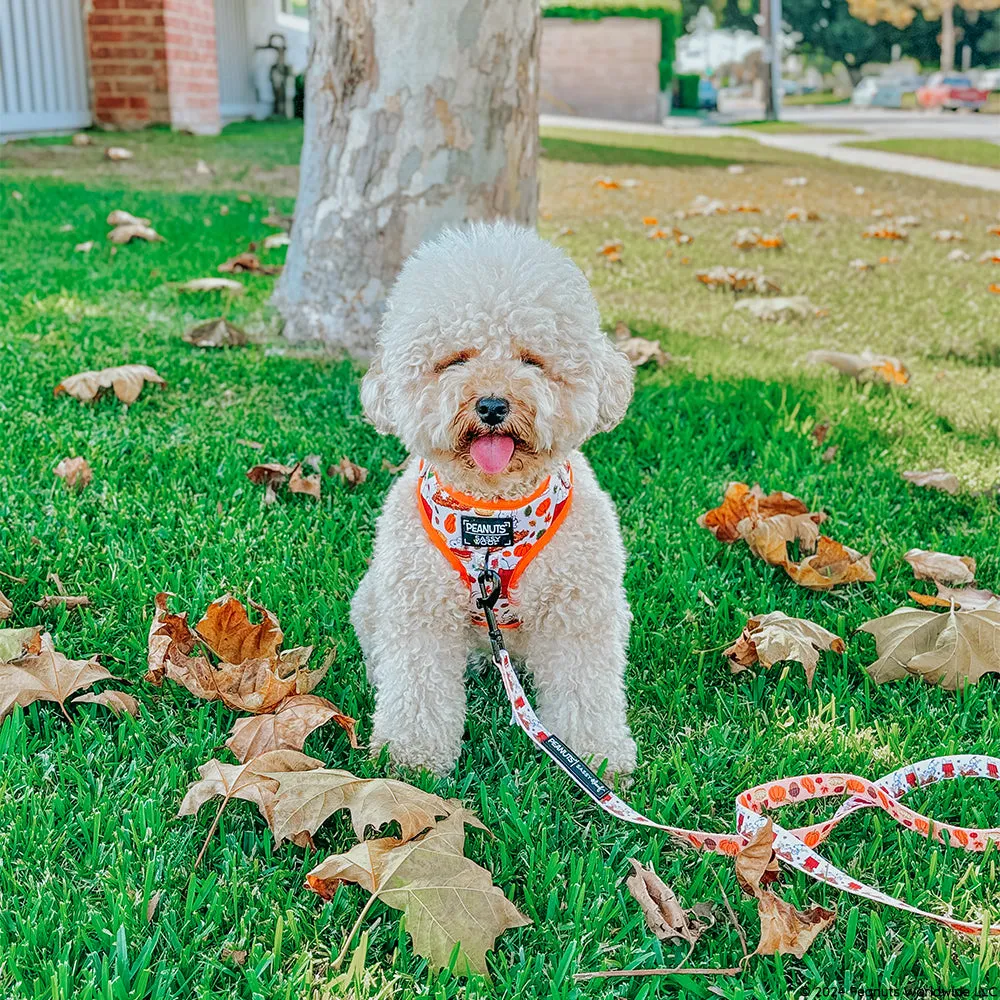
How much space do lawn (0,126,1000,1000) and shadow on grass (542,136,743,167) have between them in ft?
35.1

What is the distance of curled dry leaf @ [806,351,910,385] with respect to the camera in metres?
5.43

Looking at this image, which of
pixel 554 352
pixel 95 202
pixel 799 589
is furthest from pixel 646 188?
pixel 554 352

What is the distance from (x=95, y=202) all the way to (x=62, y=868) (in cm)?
870

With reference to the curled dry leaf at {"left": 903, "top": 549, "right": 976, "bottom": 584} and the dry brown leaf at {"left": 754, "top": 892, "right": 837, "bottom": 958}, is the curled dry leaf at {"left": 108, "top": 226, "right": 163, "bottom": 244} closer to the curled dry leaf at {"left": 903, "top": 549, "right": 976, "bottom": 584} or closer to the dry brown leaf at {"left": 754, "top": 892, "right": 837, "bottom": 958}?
the curled dry leaf at {"left": 903, "top": 549, "right": 976, "bottom": 584}

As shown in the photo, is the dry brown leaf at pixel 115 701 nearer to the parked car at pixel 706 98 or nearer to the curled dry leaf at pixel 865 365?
the curled dry leaf at pixel 865 365

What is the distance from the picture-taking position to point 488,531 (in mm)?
2557

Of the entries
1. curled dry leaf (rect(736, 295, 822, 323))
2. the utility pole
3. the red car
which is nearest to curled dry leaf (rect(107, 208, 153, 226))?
curled dry leaf (rect(736, 295, 822, 323))

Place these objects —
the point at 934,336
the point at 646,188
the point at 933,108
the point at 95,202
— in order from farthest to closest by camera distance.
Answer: the point at 933,108 < the point at 646,188 < the point at 95,202 < the point at 934,336

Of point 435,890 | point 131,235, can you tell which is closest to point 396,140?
point 131,235

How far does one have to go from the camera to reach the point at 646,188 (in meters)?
13.9

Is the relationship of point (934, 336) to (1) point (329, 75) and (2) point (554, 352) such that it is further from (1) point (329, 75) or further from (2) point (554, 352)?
(2) point (554, 352)

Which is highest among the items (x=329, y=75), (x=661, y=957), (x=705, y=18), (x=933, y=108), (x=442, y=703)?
(x=705, y=18)

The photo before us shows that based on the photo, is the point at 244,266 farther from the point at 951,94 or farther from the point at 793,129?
the point at 951,94

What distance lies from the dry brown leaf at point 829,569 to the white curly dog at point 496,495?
3.24 ft
